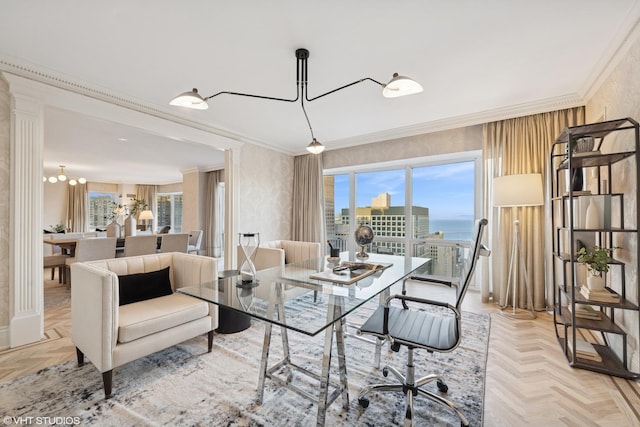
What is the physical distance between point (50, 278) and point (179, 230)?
4688 mm

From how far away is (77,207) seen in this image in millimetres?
8609

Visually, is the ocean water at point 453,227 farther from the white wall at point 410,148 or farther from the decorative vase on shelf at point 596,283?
the decorative vase on shelf at point 596,283

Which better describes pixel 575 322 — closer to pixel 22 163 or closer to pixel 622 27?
pixel 622 27

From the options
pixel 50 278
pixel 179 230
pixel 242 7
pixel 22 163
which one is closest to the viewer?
pixel 242 7

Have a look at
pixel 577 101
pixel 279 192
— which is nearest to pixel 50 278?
pixel 279 192

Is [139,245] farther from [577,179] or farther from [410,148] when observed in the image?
[577,179]

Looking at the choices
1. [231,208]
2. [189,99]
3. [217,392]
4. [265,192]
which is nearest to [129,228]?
[231,208]

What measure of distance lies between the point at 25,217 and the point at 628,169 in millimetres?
4939

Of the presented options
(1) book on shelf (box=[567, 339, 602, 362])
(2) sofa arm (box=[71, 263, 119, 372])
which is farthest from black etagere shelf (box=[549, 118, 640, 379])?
(2) sofa arm (box=[71, 263, 119, 372])

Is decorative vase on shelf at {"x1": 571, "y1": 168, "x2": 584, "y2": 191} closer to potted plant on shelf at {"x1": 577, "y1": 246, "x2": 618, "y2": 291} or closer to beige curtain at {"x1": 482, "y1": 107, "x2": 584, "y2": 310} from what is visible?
potted plant on shelf at {"x1": 577, "y1": 246, "x2": 618, "y2": 291}

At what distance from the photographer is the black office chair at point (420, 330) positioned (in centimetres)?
146

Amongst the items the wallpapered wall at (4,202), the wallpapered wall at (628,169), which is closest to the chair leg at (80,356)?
the wallpapered wall at (4,202)

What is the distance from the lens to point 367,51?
7.24ft

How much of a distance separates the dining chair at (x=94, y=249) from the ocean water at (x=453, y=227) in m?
4.93
